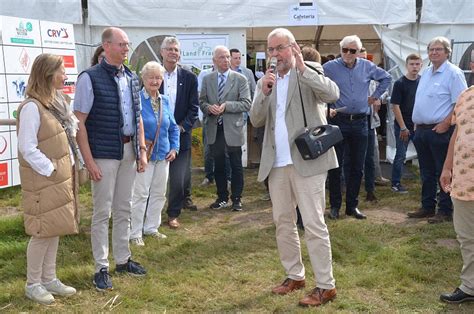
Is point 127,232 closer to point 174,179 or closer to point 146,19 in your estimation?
point 174,179

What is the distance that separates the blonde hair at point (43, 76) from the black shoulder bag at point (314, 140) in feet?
5.40

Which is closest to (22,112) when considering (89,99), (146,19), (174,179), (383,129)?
(89,99)

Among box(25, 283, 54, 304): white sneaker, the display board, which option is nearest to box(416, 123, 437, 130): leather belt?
box(25, 283, 54, 304): white sneaker

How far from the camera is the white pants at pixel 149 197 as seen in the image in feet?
16.7

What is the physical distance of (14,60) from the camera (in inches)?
291

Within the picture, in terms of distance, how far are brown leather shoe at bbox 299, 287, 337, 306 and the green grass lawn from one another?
60 mm

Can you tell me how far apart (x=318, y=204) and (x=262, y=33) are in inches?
330

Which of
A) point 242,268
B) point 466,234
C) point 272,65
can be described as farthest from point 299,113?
point 242,268

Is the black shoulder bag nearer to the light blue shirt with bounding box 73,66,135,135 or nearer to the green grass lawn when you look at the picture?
the green grass lawn

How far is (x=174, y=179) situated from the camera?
5.75m

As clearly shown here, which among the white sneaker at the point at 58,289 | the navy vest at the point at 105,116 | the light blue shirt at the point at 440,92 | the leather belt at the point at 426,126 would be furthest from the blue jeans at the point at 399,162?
the white sneaker at the point at 58,289

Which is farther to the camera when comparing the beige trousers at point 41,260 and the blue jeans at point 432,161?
the blue jeans at point 432,161

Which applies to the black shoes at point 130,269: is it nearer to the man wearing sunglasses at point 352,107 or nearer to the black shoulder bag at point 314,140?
the black shoulder bag at point 314,140

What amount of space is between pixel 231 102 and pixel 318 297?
306 cm
